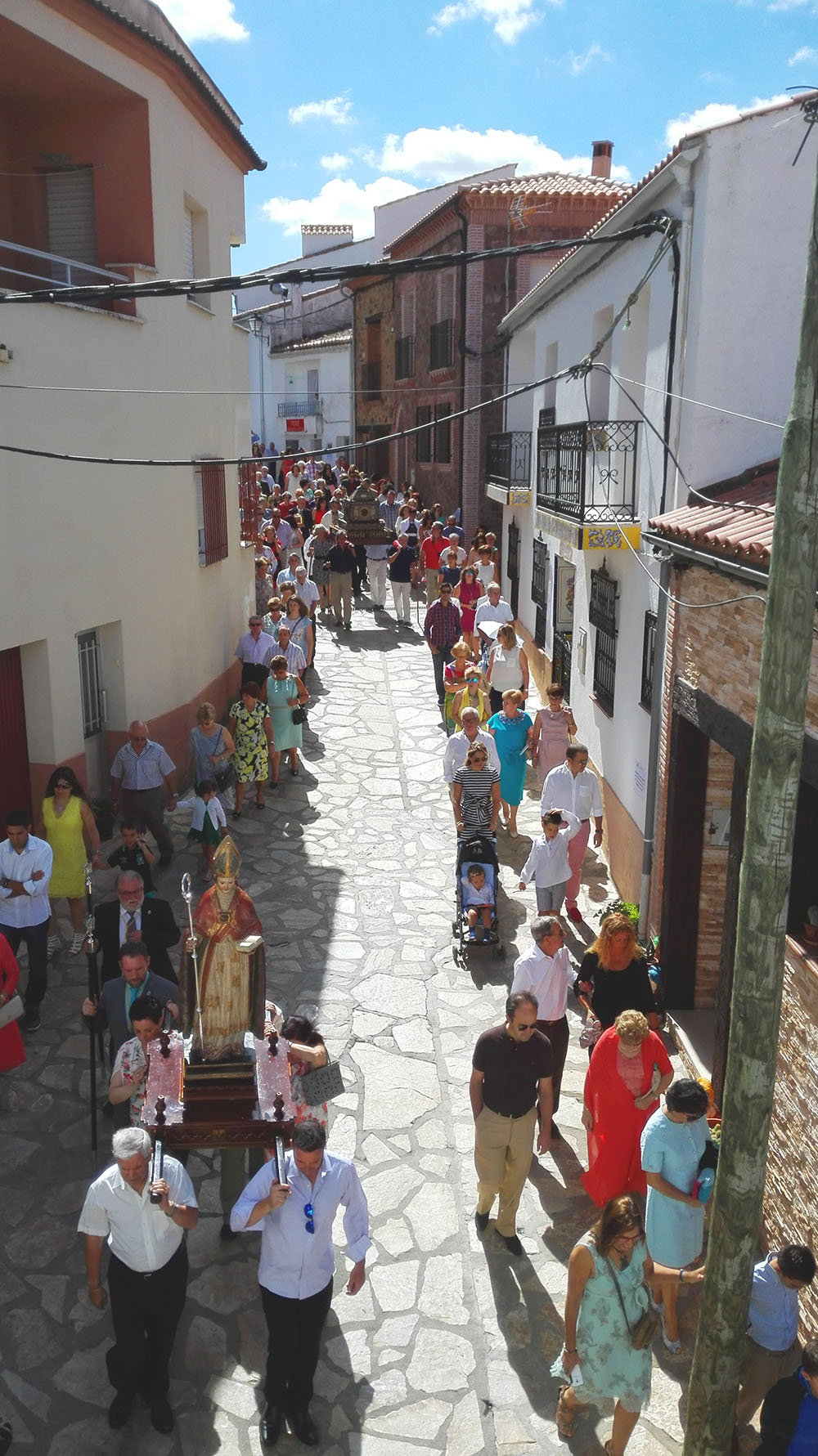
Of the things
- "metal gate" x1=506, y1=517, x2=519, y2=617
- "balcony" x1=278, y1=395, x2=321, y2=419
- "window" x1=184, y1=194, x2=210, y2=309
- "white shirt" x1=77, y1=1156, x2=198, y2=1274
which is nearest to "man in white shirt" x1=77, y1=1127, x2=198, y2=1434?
"white shirt" x1=77, y1=1156, x2=198, y2=1274

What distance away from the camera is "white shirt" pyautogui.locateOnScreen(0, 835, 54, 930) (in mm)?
7977

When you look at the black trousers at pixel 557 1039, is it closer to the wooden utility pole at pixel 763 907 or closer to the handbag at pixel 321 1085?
the handbag at pixel 321 1085

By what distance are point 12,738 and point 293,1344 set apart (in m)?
6.60

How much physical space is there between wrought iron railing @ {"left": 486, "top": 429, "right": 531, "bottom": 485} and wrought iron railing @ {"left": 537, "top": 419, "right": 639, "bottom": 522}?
6056 mm

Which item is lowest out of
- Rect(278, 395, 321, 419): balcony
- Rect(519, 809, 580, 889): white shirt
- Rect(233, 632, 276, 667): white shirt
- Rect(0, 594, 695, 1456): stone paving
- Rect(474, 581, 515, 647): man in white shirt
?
Rect(0, 594, 695, 1456): stone paving

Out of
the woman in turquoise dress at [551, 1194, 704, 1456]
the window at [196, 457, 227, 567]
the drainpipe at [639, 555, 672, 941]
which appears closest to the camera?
the woman in turquoise dress at [551, 1194, 704, 1456]

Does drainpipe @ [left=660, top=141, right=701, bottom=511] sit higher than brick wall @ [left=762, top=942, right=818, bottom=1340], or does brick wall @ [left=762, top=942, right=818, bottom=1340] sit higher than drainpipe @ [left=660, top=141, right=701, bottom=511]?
drainpipe @ [left=660, top=141, right=701, bottom=511]

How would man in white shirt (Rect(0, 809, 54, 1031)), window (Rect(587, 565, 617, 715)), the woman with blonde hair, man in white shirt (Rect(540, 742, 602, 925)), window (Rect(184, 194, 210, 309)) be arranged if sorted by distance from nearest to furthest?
1. the woman with blonde hair
2. man in white shirt (Rect(0, 809, 54, 1031))
3. man in white shirt (Rect(540, 742, 602, 925))
4. window (Rect(587, 565, 617, 715))
5. window (Rect(184, 194, 210, 309))

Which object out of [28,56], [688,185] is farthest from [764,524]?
[28,56]

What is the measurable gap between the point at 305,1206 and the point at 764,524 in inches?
175

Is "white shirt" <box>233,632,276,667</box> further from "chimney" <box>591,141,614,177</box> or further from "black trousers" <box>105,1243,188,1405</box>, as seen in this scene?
"chimney" <box>591,141,614,177</box>

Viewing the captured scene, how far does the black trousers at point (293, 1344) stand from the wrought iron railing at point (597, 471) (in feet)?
22.6

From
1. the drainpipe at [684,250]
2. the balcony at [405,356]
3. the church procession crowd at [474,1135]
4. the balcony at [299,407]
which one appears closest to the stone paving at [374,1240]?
the church procession crowd at [474,1135]

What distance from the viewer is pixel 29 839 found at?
809 cm
